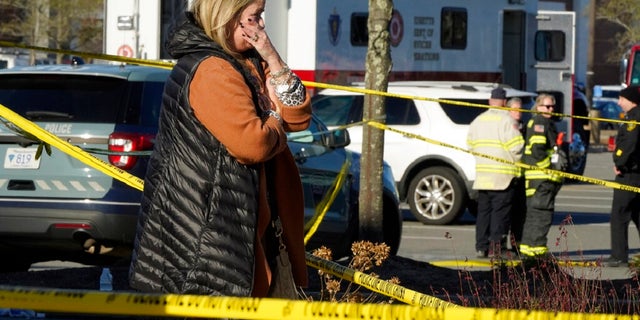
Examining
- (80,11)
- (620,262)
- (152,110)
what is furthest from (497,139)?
(80,11)

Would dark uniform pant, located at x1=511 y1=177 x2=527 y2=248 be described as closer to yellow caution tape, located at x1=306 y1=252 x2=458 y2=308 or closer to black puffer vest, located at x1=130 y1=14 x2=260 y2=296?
yellow caution tape, located at x1=306 y1=252 x2=458 y2=308

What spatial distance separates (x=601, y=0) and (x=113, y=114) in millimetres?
53527

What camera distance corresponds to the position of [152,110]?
8680mm

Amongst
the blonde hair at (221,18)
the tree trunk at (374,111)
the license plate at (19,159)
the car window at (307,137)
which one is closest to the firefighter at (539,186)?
the car window at (307,137)

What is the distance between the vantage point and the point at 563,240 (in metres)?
14.1

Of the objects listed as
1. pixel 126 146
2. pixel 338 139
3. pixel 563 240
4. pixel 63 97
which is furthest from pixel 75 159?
pixel 563 240

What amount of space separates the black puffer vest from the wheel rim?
39.5ft

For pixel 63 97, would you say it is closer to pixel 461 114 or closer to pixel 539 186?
pixel 539 186

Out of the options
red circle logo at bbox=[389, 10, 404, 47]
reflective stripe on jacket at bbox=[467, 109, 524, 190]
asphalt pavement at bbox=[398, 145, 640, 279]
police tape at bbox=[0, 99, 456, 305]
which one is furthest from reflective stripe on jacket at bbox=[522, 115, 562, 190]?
red circle logo at bbox=[389, 10, 404, 47]

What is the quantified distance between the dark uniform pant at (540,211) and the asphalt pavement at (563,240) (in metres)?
0.22

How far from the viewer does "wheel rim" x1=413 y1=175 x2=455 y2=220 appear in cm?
1599

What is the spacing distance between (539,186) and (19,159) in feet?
16.7

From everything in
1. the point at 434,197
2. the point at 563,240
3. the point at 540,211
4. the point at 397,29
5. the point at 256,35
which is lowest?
the point at 563,240

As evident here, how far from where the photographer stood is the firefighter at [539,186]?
1184cm
